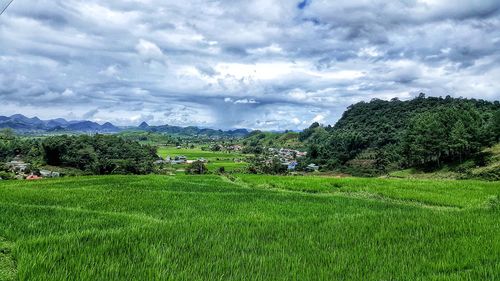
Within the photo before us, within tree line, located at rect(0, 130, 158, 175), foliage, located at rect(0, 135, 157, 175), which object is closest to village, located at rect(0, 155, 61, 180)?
tree line, located at rect(0, 130, 158, 175)

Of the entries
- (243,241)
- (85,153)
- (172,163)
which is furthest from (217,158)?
(243,241)

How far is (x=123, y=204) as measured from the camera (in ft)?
42.2

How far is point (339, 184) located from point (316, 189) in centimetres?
150

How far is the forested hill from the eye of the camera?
192 ft

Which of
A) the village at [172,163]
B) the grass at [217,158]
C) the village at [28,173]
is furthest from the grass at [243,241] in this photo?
the grass at [217,158]

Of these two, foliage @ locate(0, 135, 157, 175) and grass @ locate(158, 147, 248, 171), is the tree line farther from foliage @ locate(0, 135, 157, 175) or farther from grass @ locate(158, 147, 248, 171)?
grass @ locate(158, 147, 248, 171)

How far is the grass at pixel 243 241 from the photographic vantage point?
566 cm

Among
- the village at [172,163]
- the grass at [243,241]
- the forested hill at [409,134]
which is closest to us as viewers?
the grass at [243,241]

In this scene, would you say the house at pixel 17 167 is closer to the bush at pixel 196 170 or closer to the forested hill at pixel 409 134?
the bush at pixel 196 170

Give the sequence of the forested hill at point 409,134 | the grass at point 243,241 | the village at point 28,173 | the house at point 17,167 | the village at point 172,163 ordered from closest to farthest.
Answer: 1. the grass at point 243,241
2. the village at point 28,173
3. the village at point 172,163
4. the house at point 17,167
5. the forested hill at point 409,134

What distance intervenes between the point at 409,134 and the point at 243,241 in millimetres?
65649

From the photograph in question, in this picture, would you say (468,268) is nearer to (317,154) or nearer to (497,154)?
(497,154)

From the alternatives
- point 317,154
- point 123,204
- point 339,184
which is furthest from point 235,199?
point 317,154

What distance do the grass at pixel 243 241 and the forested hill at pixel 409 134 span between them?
168 ft
